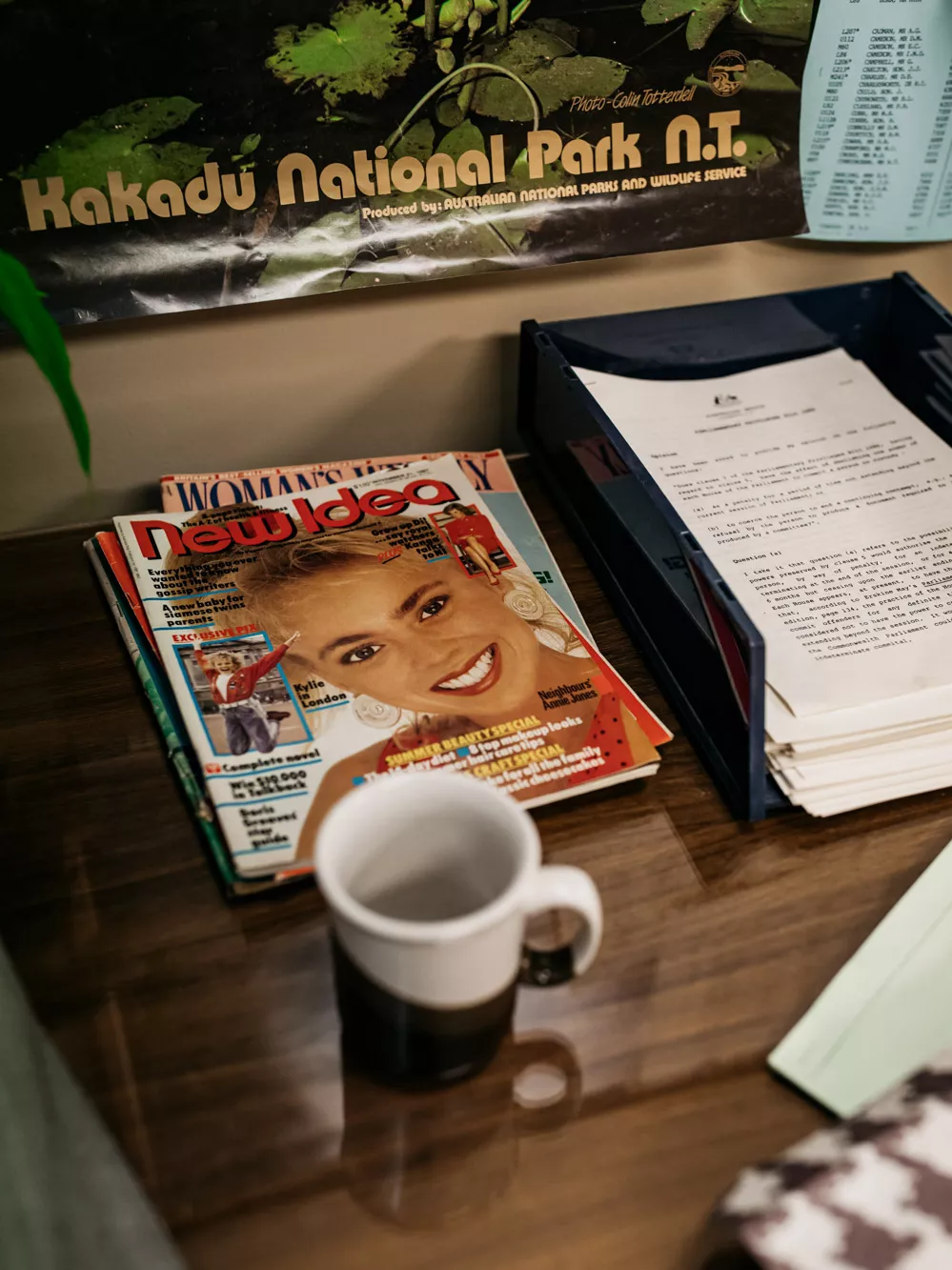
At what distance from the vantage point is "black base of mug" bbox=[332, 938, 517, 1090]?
18.4 inches

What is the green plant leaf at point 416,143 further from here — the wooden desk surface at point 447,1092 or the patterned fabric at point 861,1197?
the patterned fabric at point 861,1197

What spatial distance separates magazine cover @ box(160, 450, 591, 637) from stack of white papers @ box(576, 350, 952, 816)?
0.09 m

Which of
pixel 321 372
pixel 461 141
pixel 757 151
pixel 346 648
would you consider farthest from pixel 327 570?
pixel 757 151

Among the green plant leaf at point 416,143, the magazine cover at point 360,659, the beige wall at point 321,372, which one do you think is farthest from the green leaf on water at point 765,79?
the magazine cover at point 360,659

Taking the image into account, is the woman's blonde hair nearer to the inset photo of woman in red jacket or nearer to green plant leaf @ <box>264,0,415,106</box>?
the inset photo of woman in red jacket

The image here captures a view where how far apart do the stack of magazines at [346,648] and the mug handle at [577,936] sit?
0.11 metres

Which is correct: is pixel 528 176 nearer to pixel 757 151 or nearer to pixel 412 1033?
pixel 757 151

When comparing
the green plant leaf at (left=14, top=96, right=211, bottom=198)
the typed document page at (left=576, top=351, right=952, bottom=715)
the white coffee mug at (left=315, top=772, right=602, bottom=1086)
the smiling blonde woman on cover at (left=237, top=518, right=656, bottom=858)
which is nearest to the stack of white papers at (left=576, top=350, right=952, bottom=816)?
the typed document page at (left=576, top=351, right=952, bottom=715)

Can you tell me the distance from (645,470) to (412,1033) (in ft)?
1.22

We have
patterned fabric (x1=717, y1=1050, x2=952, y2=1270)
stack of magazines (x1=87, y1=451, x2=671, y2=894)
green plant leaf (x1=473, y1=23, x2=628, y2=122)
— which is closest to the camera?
patterned fabric (x1=717, y1=1050, x2=952, y2=1270)

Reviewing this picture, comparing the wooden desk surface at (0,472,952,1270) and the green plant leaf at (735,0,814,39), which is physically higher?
the green plant leaf at (735,0,814,39)

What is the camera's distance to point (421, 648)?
0.68 meters

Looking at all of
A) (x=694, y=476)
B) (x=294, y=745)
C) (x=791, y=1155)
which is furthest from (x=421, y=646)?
(x=791, y=1155)

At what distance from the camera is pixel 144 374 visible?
2.64 ft
